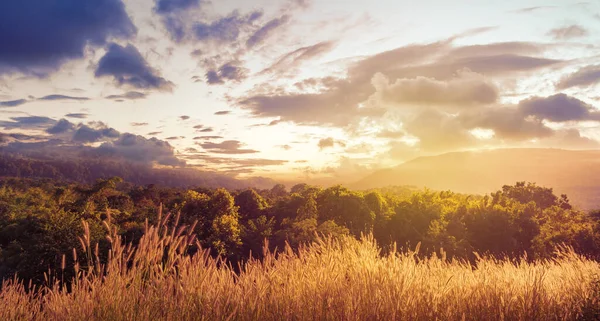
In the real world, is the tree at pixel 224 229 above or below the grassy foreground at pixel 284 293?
below

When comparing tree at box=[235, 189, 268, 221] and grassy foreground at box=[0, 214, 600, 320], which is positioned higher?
grassy foreground at box=[0, 214, 600, 320]

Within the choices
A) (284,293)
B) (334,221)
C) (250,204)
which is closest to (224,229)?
(334,221)

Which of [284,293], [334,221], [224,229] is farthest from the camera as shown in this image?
[334,221]

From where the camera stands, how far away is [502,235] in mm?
32062

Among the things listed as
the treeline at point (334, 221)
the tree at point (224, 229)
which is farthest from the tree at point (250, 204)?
the tree at point (224, 229)

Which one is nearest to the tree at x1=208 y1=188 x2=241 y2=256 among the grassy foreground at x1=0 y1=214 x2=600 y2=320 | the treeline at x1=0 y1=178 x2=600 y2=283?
the treeline at x1=0 y1=178 x2=600 y2=283

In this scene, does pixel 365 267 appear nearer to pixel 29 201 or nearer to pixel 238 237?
pixel 238 237

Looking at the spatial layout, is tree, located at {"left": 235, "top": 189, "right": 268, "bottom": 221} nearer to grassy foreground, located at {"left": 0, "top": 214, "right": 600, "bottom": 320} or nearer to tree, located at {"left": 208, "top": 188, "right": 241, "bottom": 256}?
tree, located at {"left": 208, "top": 188, "right": 241, "bottom": 256}

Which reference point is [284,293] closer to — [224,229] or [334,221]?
[224,229]

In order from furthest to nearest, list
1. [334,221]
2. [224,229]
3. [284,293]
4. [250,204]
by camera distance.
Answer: [250,204]
[334,221]
[224,229]
[284,293]

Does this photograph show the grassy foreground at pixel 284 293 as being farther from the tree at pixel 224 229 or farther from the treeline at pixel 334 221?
the tree at pixel 224 229

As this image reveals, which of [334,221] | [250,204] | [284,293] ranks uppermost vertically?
[284,293]

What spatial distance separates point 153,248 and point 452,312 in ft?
12.3

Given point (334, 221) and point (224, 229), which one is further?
point (334, 221)
